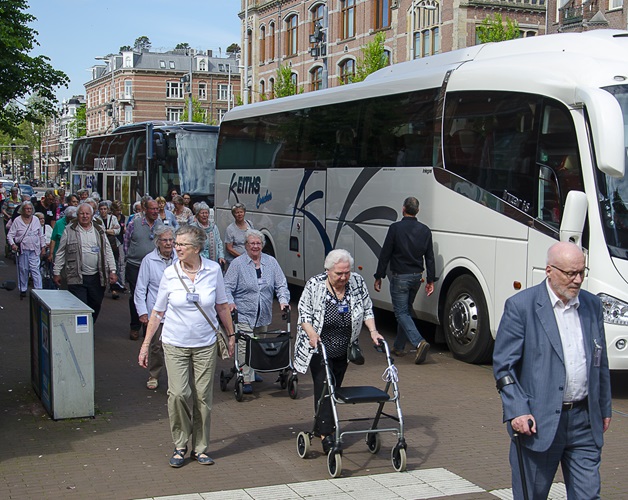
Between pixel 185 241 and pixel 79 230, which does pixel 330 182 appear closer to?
pixel 79 230

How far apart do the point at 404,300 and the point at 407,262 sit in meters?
0.49

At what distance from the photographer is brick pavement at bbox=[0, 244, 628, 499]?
638cm

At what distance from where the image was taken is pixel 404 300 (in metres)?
11.4

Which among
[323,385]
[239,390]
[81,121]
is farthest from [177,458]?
[81,121]

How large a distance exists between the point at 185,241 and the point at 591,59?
16.8 feet

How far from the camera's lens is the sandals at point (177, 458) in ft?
21.8

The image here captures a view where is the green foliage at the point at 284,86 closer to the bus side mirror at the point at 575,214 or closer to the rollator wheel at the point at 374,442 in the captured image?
the bus side mirror at the point at 575,214

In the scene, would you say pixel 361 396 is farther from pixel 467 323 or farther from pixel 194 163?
pixel 194 163

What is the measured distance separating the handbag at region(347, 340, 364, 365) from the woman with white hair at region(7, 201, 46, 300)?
9968 mm

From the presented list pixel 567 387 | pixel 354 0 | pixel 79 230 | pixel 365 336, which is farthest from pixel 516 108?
pixel 354 0

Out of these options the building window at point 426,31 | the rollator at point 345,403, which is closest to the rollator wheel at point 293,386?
the rollator at point 345,403

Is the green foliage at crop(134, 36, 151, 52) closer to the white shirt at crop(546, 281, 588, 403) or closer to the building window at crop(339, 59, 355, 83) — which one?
the building window at crop(339, 59, 355, 83)

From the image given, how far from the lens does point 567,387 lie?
459cm

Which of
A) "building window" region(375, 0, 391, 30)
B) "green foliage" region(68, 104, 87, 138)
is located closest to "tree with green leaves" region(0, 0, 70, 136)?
"building window" region(375, 0, 391, 30)
